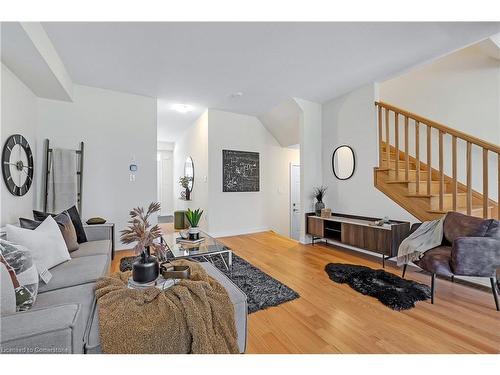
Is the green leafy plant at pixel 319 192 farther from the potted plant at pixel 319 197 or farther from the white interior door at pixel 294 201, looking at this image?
the white interior door at pixel 294 201

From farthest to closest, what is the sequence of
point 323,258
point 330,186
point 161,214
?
point 161,214 < point 330,186 < point 323,258

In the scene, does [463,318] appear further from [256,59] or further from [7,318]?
[256,59]

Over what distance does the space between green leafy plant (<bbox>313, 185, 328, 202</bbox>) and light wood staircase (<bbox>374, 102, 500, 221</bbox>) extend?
983 millimetres

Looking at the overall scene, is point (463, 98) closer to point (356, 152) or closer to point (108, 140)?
point (356, 152)

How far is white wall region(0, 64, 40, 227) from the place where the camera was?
7.59 ft

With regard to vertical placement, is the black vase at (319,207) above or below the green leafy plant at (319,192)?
below

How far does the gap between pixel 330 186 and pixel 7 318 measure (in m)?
4.22

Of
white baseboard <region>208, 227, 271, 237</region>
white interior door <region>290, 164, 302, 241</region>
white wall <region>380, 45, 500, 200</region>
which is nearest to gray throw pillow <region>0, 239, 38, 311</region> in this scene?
white baseboard <region>208, 227, 271, 237</region>

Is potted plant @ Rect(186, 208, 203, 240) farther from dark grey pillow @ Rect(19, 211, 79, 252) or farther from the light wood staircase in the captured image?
the light wood staircase

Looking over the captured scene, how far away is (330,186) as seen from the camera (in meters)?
4.30

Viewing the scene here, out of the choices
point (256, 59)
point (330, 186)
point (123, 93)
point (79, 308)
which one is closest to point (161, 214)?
point (123, 93)

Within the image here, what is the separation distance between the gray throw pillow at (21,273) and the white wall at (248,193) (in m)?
3.33

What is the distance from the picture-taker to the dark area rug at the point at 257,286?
6.86 ft

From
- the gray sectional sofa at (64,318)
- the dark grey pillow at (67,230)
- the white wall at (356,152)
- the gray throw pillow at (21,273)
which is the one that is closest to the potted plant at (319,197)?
the white wall at (356,152)
